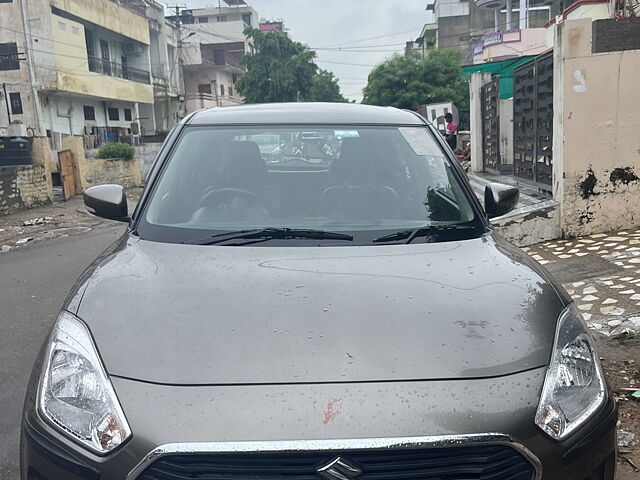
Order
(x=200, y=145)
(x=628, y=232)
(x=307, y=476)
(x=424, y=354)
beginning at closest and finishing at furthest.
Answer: (x=307, y=476)
(x=424, y=354)
(x=200, y=145)
(x=628, y=232)

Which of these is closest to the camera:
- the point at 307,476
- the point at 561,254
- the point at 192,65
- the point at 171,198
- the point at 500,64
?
the point at 307,476

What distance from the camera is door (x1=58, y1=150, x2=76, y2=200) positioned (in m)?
16.4

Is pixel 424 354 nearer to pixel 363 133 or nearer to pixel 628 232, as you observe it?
pixel 363 133

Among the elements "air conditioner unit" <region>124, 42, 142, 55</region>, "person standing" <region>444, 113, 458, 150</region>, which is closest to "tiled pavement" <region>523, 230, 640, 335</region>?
"person standing" <region>444, 113, 458, 150</region>

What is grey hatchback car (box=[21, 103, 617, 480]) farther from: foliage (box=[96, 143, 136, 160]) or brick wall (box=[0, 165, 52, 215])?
foliage (box=[96, 143, 136, 160])

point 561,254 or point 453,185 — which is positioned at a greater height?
point 453,185

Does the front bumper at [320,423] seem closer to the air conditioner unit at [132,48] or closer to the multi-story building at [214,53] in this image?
the air conditioner unit at [132,48]

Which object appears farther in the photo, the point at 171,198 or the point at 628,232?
the point at 628,232

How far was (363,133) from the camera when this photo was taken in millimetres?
3143

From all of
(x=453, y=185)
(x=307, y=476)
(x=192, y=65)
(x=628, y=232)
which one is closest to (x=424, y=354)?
(x=307, y=476)

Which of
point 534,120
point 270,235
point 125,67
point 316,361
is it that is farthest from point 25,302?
point 125,67

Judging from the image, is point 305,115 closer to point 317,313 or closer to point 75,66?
point 317,313

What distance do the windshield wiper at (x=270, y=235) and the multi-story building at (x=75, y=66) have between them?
79.2ft

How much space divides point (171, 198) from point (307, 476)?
1674 millimetres
